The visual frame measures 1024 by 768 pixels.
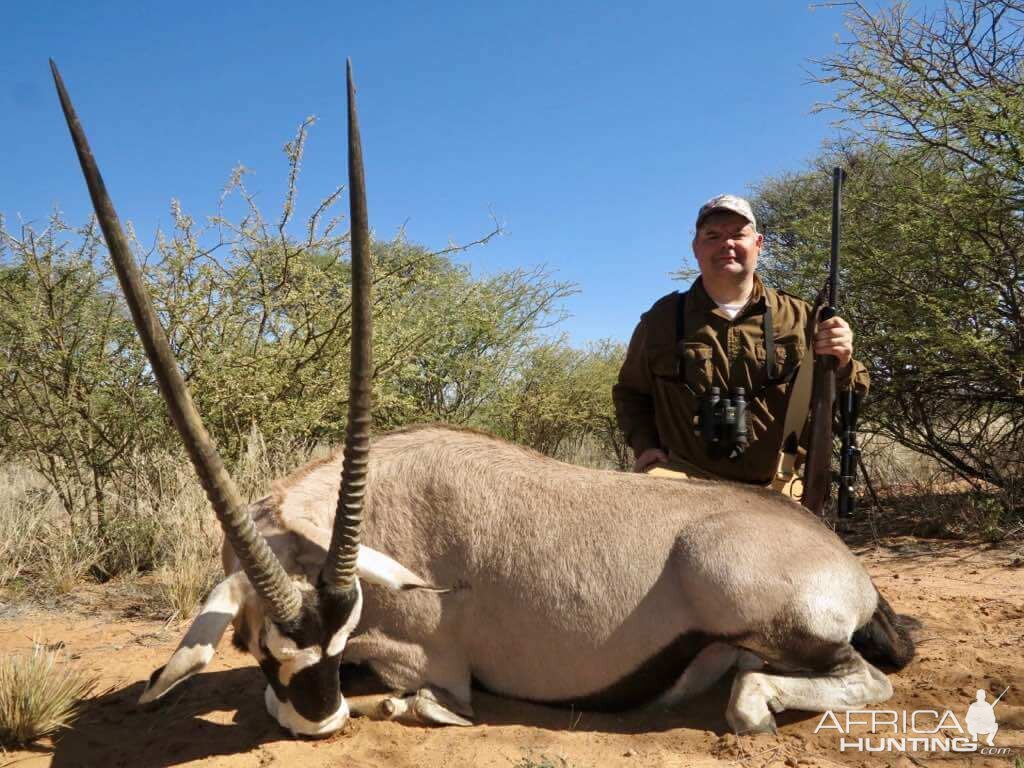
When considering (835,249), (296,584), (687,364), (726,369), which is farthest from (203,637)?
(835,249)

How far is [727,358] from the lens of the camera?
454 cm

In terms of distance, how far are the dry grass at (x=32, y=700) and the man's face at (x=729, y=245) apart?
4.05 m

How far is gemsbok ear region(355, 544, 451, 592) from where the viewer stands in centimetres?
292

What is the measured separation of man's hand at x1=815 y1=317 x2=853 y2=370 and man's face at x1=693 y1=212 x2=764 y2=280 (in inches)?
22.6

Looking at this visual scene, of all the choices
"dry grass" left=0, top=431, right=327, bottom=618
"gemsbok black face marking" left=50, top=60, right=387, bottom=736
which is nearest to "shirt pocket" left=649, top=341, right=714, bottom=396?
"gemsbok black face marking" left=50, top=60, right=387, bottom=736

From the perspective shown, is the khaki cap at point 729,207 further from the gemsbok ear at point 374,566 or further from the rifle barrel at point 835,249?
the gemsbok ear at point 374,566

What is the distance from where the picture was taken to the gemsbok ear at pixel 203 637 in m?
2.49

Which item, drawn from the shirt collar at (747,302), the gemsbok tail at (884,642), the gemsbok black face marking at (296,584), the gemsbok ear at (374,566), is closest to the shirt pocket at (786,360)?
the shirt collar at (747,302)

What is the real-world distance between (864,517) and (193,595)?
6802 millimetres

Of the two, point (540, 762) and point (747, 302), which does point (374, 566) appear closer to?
point (540, 762)

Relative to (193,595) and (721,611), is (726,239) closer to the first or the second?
(721,611)

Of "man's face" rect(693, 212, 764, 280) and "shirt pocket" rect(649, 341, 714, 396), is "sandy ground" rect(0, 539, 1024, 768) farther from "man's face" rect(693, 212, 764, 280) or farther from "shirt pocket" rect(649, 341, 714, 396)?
"man's face" rect(693, 212, 764, 280)

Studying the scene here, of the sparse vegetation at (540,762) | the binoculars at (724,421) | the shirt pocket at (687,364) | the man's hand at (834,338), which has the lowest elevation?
the sparse vegetation at (540,762)

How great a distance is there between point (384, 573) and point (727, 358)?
257cm
